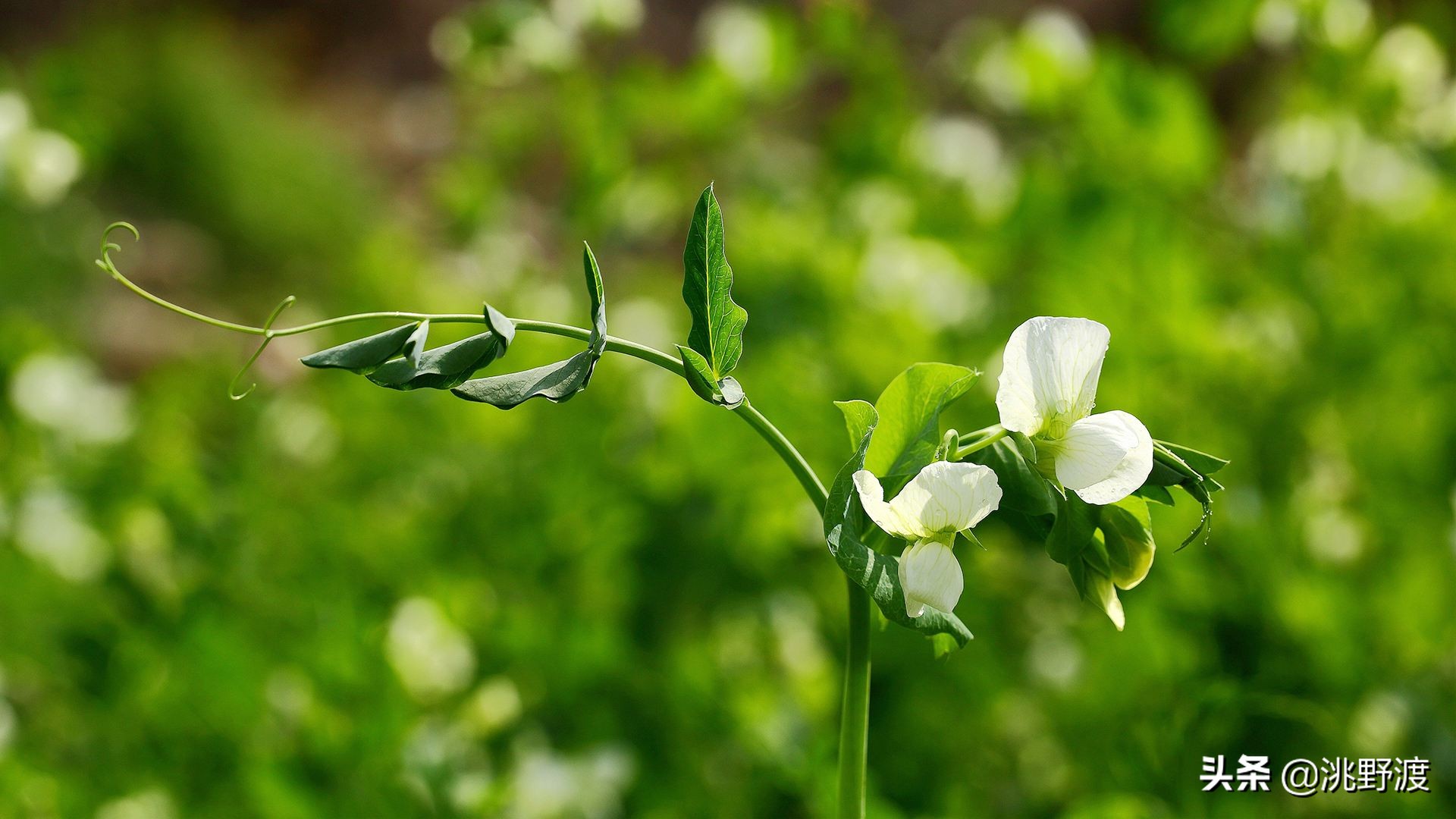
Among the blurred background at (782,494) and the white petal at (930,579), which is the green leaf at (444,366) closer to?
the white petal at (930,579)

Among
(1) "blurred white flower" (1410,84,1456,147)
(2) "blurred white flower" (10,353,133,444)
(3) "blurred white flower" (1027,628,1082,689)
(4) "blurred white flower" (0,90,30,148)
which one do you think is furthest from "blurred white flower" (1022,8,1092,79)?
(2) "blurred white flower" (10,353,133,444)

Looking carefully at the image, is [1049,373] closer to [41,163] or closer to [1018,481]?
[1018,481]

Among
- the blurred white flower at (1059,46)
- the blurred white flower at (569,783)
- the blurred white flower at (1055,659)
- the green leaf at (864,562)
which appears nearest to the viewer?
the green leaf at (864,562)

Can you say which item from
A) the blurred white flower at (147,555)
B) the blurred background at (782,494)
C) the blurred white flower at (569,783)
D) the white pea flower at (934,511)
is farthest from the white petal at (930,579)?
the blurred white flower at (147,555)

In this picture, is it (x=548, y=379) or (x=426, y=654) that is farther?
(x=426, y=654)

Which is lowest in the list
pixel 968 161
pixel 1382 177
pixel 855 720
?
pixel 855 720

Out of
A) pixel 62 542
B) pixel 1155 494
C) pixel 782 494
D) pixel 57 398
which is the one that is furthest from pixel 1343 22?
pixel 57 398

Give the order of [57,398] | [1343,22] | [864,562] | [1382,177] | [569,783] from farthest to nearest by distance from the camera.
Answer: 1. [57,398]
2. [1382,177]
3. [1343,22]
4. [569,783]
5. [864,562]
